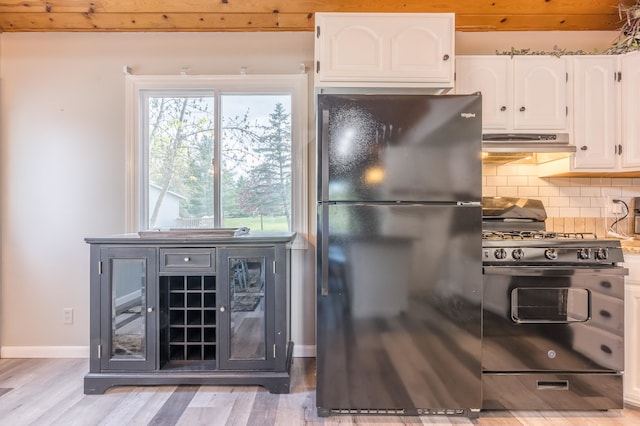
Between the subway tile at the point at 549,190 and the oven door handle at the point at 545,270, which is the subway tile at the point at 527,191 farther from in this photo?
the oven door handle at the point at 545,270

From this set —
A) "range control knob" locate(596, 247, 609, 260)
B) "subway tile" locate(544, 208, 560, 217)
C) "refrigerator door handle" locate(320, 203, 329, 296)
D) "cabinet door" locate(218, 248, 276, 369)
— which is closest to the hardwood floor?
"cabinet door" locate(218, 248, 276, 369)

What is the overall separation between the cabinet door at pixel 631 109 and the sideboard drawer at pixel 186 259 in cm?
269

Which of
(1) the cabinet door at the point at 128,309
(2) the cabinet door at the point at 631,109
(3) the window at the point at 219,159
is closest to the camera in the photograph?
(1) the cabinet door at the point at 128,309

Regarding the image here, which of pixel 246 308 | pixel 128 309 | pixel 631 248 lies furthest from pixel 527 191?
pixel 128 309

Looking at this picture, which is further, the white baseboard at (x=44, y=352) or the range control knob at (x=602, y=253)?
the white baseboard at (x=44, y=352)

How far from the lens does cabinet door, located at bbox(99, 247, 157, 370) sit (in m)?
2.01

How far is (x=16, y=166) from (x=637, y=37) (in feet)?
14.6

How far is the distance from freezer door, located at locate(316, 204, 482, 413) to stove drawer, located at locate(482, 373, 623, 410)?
147mm

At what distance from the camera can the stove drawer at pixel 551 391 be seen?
1.80 m

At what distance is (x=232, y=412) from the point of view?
183 centimetres

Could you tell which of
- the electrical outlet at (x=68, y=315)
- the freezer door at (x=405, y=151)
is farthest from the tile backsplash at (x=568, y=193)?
the electrical outlet at (x=68, y=315)

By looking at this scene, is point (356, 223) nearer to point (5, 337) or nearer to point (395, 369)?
point (395, 369)

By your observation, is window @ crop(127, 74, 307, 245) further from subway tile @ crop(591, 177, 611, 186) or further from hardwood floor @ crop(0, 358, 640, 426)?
subway tile @ crop(591, 177, 611, 186)

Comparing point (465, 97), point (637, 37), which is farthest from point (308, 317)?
point (637, 37)
